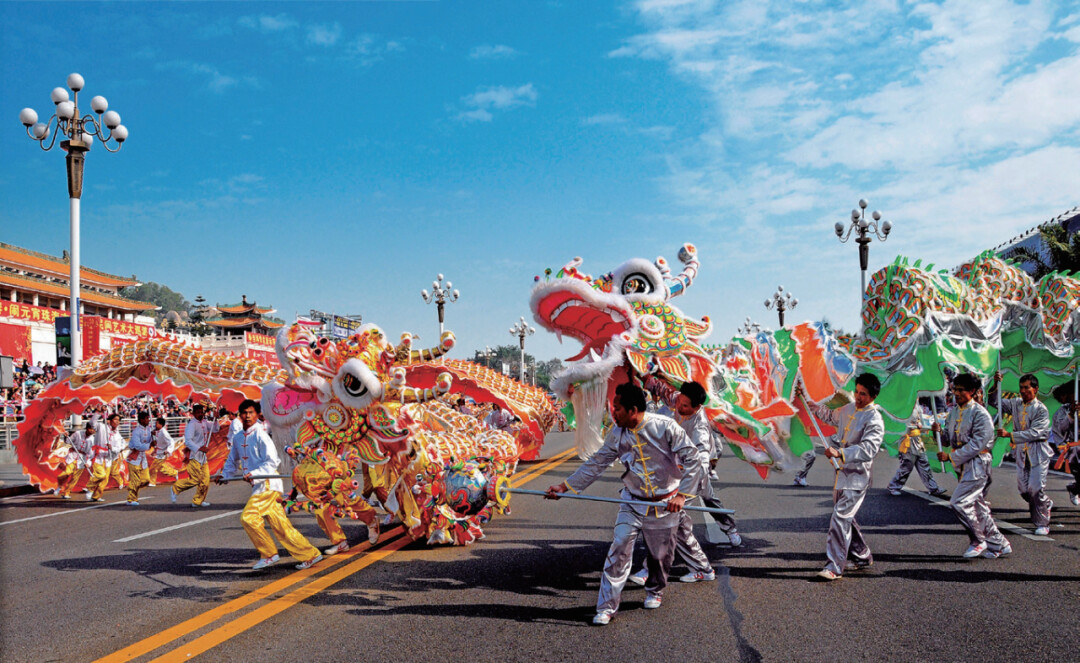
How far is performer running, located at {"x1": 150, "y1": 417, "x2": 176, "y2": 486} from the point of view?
40.9ft

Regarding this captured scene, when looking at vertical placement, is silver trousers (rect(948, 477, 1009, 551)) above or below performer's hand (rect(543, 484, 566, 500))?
below

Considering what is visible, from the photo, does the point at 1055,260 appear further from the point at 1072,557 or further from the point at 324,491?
the point at 324,491

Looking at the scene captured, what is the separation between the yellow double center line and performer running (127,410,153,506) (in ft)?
20.8

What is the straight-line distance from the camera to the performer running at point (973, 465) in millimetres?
6168

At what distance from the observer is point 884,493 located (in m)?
10.4

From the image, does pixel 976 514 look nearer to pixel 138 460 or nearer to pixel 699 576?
pixel 699 576

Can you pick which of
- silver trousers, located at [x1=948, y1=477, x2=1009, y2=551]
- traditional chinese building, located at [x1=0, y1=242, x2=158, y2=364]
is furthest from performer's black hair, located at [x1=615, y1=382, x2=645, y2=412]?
traditional chinese building, located at [x1=0, y1=242, x2=158, y2=364]

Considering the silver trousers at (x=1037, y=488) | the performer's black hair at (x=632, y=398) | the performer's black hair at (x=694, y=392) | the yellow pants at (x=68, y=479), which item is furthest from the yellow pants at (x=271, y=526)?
the yellow pants at (x=68, y=479)

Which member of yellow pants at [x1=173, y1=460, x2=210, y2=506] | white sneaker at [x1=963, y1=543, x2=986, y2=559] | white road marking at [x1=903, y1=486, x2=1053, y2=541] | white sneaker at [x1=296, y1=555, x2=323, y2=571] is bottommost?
white road marking at [x1=903, y1=486, x2=1053, y2=541]

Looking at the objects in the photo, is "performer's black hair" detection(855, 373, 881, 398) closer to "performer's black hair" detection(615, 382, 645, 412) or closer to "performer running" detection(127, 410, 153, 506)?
"performer's black hair" detection(615, 382, 645, 412)

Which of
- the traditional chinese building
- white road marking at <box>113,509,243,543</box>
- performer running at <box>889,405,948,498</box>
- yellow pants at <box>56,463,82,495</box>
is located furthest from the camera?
the traditional chinese building

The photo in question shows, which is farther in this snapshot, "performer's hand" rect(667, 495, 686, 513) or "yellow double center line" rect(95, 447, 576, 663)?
"performer's hand" rect(667, 495, 686, 513)

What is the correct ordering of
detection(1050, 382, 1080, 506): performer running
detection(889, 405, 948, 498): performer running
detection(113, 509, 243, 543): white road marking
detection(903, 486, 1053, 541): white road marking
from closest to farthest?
detection(903, 486, 1053, 541): white road marking → detection(113, 509, 243, 543): white road marking → detection(1050, 382, 1080, 506): performer running → detection(889, 405, 948, 498): performer running

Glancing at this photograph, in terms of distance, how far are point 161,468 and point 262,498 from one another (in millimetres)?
8963
